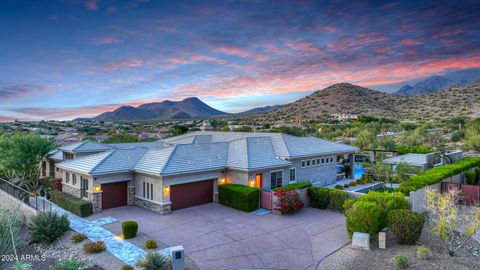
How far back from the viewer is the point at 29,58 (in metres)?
31.1

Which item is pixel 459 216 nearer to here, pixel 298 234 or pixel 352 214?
pixel 352 214

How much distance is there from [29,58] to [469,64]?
50.9 m

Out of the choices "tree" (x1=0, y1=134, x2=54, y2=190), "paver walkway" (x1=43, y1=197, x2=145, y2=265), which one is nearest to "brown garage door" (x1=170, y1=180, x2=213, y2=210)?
"paver walkway" (x1=43, y1=197, x2=145, y2=265)

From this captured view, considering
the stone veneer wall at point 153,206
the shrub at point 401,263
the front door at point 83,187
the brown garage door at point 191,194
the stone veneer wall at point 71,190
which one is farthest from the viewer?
the stone veneer wall at point 71,190

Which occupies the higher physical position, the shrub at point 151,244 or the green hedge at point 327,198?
the green hedge at point 327,198

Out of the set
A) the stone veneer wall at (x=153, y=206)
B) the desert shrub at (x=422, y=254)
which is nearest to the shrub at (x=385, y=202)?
the desert shrub at (x=422, y=254)

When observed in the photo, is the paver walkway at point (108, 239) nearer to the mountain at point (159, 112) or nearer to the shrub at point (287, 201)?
the shrub at point (287, 201)

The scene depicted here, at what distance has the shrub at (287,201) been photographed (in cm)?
1894

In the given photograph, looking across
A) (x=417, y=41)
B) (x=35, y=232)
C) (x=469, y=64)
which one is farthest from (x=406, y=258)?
(x=469, y=64)

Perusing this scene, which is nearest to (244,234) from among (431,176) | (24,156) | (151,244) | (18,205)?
(151,244)

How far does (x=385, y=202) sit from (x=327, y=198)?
215 inches

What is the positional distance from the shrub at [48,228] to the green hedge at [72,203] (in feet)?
9.97

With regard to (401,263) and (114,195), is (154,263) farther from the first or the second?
(114,195)

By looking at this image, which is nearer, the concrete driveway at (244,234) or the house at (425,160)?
the concrete driveway at (244,234)
